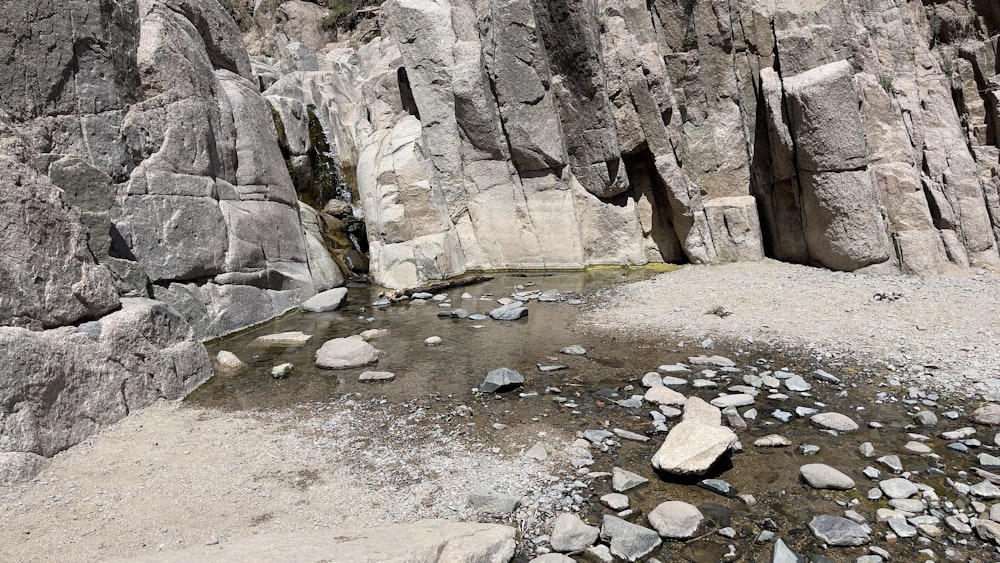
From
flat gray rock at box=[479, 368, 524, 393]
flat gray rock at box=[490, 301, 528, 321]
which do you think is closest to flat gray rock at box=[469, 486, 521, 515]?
flat gray rock at box=[479, 368, 524, 393]

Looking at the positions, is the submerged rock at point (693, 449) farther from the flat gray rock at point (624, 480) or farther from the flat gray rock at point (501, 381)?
the flat gray rock at point (501, 381)

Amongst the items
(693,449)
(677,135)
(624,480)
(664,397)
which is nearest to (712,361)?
(664,397)

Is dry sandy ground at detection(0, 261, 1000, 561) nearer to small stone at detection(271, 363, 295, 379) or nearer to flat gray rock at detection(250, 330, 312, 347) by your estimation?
small stone at detection(271, 363, 295, 379)

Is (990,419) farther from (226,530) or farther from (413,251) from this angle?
(413,251)

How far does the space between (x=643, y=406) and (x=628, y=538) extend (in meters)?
2.20

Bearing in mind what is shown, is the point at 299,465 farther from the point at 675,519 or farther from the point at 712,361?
the point at 712,361

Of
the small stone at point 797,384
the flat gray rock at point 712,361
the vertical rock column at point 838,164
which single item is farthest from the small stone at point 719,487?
the vertical rock column at point 838,164

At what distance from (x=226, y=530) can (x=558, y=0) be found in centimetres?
1262

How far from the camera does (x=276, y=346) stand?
8469 millimetres

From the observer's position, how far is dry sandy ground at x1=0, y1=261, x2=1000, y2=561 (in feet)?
11.9

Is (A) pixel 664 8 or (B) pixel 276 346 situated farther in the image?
(A) pixel 664 8

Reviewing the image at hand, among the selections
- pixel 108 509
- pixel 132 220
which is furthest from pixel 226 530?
pixel 132 220

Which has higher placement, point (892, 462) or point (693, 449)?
point (693, 449)

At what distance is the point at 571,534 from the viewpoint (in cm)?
350
